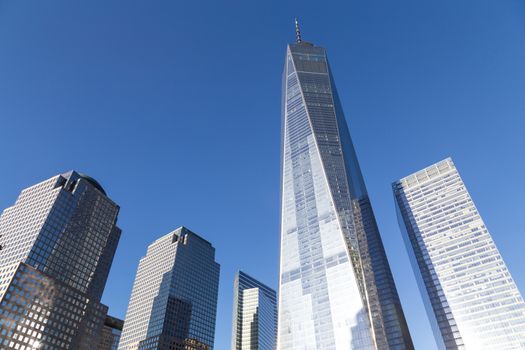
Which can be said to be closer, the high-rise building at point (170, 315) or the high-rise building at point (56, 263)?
the high-rise building at point (56, 263)

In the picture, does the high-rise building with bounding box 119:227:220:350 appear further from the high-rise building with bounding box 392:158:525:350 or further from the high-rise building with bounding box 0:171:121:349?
the high-rise building with bounding box 392:158:525:350

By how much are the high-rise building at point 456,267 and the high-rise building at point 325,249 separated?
20.6 metres

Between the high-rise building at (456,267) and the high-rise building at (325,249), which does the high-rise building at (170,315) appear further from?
the high-rise building at (456,267)

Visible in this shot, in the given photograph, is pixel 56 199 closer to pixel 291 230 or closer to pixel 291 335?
pixel 291 230

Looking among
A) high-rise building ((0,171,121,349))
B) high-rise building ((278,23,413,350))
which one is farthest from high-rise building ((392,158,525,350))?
high-rise building ((0,171,121,349))

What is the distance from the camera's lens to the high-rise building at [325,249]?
11325 cm

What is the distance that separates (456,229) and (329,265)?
70546 mm

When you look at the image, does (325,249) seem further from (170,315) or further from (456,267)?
(170,315)

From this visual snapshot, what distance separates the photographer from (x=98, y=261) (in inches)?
6654

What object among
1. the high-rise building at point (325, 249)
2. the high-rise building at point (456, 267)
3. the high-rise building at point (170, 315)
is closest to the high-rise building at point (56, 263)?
the high-rise building at point (170, 315)

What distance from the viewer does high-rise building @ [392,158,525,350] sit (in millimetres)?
130375

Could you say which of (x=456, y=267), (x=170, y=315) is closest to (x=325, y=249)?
(x=456, y=267)

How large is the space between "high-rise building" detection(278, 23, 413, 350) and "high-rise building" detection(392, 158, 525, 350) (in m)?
20.6

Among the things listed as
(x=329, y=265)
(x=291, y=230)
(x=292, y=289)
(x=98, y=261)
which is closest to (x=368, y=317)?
(x=329, y=265)
